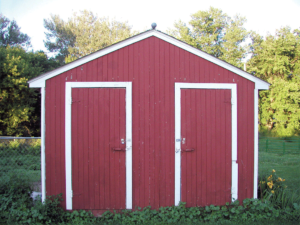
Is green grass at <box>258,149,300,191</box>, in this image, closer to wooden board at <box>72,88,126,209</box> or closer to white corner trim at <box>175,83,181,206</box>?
white corner trim at <box>175,83,181,206</box>

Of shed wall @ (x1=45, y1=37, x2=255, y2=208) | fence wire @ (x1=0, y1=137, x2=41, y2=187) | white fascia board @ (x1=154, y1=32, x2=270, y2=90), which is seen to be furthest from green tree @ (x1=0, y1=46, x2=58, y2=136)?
white fascia board @ (x1=154, y1=32, x2=270, y2=90)

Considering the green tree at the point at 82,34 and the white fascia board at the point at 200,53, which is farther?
the green tree at the point at 82,34

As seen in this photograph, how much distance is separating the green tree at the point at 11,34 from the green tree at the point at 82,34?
263 cm

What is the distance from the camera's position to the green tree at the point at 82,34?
28.9 meters

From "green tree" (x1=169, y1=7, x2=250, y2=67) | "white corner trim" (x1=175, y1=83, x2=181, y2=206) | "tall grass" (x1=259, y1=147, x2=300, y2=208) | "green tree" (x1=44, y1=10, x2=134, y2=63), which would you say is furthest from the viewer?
"green tree" (x1=44, y1=10, x2=134, y2=63)

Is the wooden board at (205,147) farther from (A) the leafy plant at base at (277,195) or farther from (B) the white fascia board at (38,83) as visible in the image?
(B) the white fascia board at (38,83)

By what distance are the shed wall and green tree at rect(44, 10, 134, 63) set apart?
79.4 feet

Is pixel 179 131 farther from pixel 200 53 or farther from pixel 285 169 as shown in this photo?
pixel 285 169

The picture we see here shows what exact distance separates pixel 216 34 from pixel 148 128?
76.5 ft

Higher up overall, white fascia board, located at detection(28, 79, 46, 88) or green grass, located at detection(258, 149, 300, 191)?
white fascia board, located at detection(28, 79, 46, 88)

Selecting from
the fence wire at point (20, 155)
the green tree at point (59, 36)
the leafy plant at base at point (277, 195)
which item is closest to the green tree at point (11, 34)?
the green tree at point (59, 36)

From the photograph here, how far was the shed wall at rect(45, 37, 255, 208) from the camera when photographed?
493 cm

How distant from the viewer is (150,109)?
5.05 m

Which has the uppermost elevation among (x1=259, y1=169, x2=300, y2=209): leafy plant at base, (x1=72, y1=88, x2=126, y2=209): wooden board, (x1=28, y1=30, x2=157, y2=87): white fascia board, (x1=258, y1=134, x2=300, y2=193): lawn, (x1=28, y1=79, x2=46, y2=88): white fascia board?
(x1=28, y1=30, x2=157, y2=87): white fascia board
